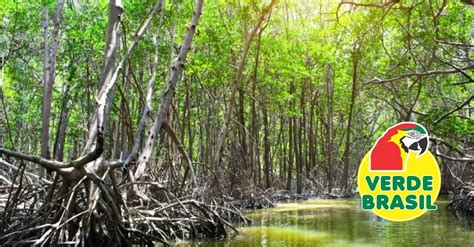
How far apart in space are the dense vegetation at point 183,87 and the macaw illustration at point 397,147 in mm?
254

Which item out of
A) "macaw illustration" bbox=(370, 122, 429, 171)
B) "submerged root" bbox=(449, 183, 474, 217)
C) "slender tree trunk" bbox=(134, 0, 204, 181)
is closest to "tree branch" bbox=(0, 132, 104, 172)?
"slender tree trunk" bbox=(134, 0, 204, 181)

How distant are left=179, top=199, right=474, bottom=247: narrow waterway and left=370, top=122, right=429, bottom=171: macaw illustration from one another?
3.38 feet

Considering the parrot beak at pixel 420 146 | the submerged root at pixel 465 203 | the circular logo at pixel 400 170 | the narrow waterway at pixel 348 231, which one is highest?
the parrot beak at pixel 420 146

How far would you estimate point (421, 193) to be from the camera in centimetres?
751

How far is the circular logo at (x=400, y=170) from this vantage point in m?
7.13

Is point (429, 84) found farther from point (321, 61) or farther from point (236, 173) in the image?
point (236, 173)

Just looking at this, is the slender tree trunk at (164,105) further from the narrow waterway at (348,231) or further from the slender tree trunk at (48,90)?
the slender tree trunk at (48,90)

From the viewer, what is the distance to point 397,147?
26.0 ft

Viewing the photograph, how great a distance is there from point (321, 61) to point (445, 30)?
6.25 meters

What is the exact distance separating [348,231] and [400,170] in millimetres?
1771

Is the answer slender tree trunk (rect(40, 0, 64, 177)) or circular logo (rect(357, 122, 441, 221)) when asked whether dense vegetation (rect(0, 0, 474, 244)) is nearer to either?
slender tree trunk (rect(40, 0, 64, 177))

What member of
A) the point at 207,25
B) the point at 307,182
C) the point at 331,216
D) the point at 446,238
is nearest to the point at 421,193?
the point at 446,238

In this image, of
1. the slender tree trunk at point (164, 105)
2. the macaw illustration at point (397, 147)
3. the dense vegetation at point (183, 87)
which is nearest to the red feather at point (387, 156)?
the macaw illustration at point (397, 147)

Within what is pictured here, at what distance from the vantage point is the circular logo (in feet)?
23.4
